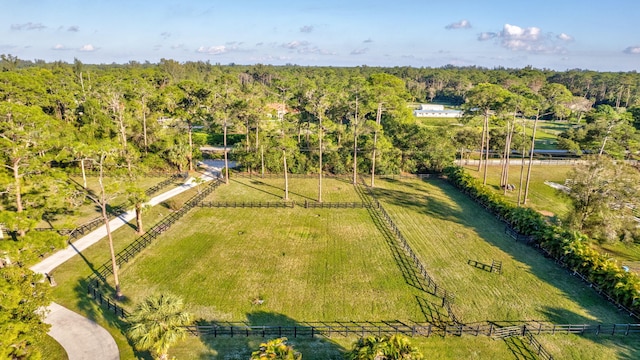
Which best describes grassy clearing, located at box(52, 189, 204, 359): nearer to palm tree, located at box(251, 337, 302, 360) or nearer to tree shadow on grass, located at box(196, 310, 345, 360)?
tree shadow on grass, located at box(196, 310, 345, 360)

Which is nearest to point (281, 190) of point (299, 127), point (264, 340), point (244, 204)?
point (244, 204)

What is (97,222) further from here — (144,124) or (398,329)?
(398,329)

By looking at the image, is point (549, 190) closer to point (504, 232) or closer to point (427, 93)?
point (504, 232)

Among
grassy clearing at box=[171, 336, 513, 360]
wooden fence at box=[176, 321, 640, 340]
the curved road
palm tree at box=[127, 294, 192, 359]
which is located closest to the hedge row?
wooden fence at box=[176, 321, 640, 340]

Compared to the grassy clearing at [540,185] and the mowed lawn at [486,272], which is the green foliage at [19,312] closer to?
the mowed lawn at [486,272]

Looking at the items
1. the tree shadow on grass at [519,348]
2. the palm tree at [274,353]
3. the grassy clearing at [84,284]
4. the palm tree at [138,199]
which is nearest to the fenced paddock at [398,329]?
the tree shadow on grass at [519,348]

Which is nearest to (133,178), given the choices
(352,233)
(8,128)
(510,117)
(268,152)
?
(8,128)
